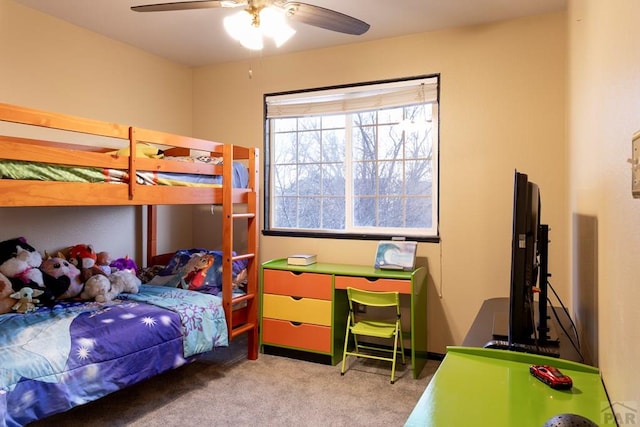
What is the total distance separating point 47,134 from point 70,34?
2.52 feet

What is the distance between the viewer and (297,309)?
10.6ft

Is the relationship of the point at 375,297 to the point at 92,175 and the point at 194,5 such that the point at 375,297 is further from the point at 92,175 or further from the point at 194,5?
the point at 194,5

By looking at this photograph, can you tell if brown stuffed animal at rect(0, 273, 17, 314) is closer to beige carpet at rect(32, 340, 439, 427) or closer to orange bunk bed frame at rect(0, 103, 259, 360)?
beige carpet at rect(32, 340, 439, 427)

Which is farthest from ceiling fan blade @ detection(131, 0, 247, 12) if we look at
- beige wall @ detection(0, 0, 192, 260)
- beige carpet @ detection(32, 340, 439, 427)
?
beige carpet @ detection(32, 340, 439, 427)

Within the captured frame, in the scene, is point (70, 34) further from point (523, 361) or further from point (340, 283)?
point (523, 361)

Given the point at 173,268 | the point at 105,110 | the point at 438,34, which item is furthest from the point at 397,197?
the point at 105,110

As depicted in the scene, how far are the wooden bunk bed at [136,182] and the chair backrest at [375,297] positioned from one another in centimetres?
78

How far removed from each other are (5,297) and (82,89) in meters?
1.64

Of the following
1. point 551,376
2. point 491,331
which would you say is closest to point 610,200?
point 551,376

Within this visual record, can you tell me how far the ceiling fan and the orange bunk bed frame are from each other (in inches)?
27.2

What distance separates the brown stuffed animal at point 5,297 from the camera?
2426mm

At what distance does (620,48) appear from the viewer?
1017 millimetres

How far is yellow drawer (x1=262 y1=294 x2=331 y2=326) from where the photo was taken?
316cm

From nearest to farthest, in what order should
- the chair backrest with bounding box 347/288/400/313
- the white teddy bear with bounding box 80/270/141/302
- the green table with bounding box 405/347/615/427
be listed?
the green table with bounding box 405/347/615/427 < the white teddy bear with bounding box 80/270/141/302 < the chair backrest with bounding box 347/288/400/313
